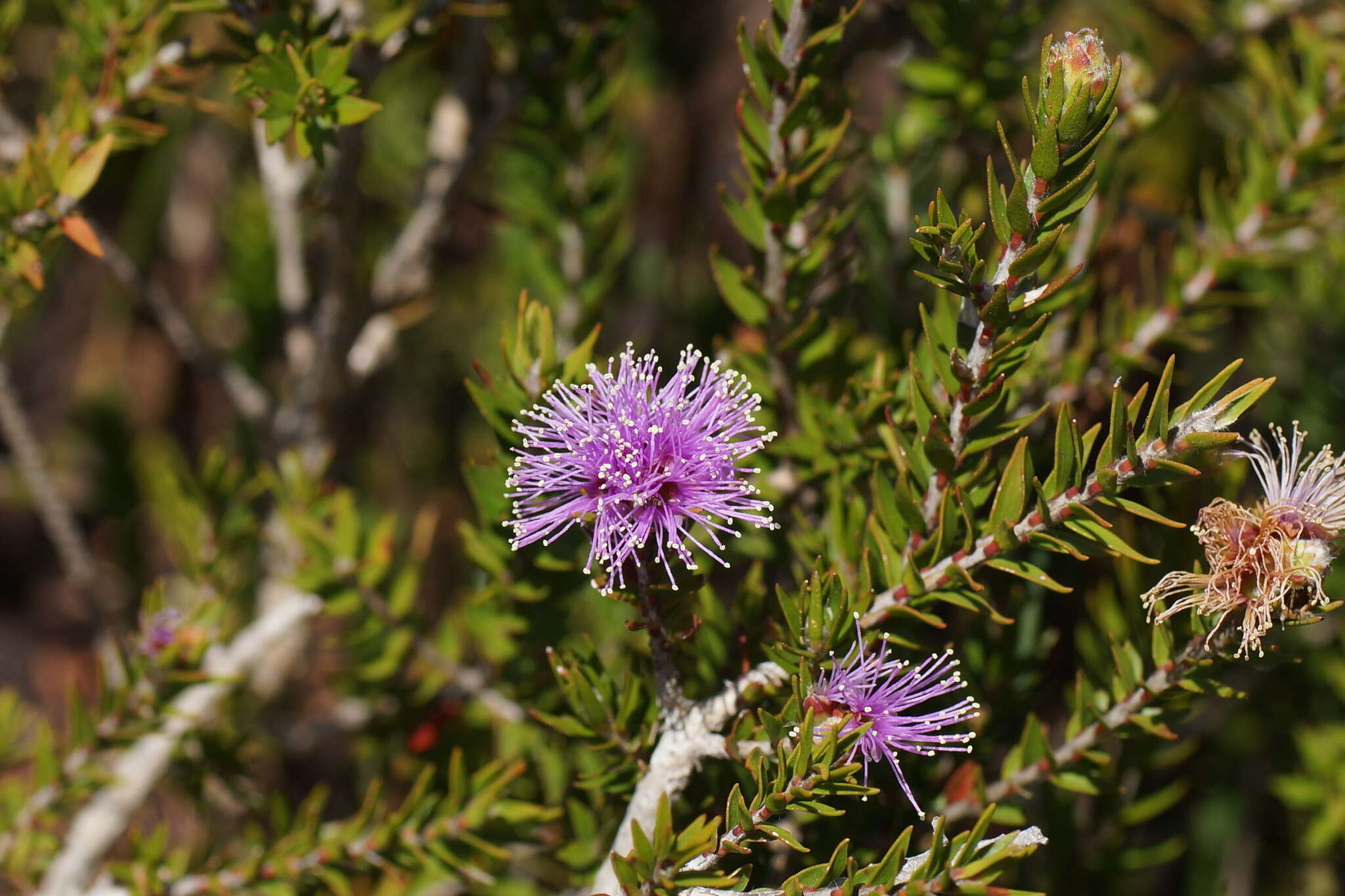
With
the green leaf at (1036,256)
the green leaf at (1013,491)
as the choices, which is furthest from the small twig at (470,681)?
the green leaf at (1036,256)

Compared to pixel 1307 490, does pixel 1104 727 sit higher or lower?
lower

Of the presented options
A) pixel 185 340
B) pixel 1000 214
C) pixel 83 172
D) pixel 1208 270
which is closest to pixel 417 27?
pixel 83 172

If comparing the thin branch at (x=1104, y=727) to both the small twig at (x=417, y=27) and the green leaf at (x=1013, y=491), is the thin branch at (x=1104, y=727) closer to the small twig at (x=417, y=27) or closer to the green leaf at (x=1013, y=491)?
the green leaf at (x=1013, y=491)

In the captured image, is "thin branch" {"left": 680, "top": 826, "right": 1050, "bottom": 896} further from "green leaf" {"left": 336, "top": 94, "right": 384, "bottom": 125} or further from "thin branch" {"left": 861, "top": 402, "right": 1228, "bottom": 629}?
"green leaf" {"left": 336, "top": 94, "right": 384, "bottom": 125}

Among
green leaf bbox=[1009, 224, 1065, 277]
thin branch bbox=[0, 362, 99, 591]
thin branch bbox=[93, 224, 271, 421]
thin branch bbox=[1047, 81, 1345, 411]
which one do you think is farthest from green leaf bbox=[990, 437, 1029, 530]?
thin branch bbox=[0, 362, 99, 591]

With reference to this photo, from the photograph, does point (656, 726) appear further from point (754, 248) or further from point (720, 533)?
point (754, 248)

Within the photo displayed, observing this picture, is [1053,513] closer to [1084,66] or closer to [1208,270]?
[1084,66]
